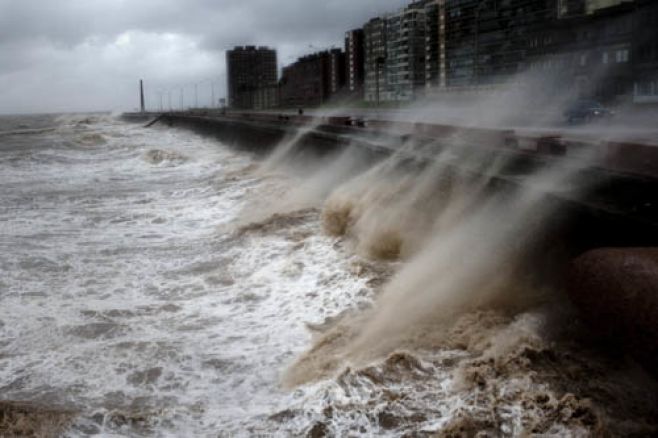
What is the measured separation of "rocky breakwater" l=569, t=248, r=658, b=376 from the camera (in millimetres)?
3947

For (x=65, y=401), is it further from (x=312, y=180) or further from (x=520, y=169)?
Answer: (x=312, y=180)

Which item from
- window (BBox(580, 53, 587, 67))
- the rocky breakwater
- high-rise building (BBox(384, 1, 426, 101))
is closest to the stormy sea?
A: the rocky breakwater

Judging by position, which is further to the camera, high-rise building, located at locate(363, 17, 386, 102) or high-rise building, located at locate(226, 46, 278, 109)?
high-rise building, located at locate(226, 46, 278, 109)

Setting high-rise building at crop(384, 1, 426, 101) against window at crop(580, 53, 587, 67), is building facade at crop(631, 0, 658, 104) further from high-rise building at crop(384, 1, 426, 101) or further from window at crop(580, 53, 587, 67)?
high-rise building at crop(384, 1, 426, 101)

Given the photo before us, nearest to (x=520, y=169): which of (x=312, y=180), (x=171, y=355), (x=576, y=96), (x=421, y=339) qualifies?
(x=421, y=339)

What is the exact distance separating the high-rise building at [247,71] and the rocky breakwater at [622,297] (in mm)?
113651

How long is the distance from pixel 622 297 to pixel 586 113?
61.8 feet

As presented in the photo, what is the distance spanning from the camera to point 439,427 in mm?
3980

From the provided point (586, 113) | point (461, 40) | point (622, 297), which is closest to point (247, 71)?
point (461, 40)

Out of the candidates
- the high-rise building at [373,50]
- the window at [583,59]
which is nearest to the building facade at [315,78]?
the high-rise building at [373,50]

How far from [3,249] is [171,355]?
19.4 ft

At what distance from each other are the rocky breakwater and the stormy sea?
0.83 ft

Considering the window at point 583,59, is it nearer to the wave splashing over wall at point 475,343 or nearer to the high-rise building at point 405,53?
the wave splashing over wall at point 475,343

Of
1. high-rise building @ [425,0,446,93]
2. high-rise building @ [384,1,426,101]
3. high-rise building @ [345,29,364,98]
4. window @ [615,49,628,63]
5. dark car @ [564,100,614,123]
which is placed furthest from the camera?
high-rise building @ [345,29,364,98]
